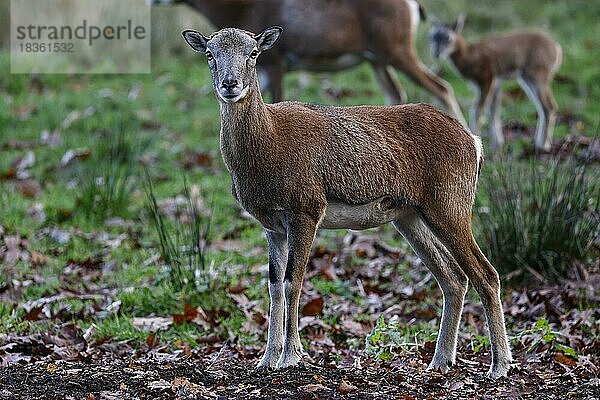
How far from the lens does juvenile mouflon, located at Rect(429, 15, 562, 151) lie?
11.7 metres

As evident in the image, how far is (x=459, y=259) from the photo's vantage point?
197 inches

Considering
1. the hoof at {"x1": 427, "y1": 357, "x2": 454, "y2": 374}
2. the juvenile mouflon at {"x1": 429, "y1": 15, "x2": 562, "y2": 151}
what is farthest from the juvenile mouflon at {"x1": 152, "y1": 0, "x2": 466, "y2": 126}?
the hoof at {"x1": 427, "y1": 357, "x2": 454, "y2": 374}

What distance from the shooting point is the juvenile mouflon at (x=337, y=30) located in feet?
35.1

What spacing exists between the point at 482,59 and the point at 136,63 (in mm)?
5703

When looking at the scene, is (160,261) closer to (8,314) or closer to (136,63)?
(8,314)

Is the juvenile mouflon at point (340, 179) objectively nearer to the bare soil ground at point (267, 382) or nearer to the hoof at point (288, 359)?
the hoof at point (288, 359)

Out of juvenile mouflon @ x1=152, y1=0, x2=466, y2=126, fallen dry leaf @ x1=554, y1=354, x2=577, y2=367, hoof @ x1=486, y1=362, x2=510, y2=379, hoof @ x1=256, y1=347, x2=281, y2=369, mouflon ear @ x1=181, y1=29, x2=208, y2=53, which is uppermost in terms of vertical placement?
juvenile mouflon @ x1=152, y1=0, x2=466, y2=126

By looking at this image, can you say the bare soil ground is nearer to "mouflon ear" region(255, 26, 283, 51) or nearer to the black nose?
the black nose

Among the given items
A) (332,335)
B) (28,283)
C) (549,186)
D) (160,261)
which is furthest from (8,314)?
(549,186)

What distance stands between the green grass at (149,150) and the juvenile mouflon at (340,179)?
1.18 meters

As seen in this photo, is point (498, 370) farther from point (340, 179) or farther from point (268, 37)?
point (268, 37)

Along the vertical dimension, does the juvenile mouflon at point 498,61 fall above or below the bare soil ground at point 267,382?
above

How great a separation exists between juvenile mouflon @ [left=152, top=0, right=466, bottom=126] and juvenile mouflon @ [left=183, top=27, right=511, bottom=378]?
5.57 m

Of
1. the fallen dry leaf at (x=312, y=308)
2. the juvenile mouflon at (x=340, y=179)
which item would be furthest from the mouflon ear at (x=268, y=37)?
the fallen dry leaf at (x=312, y=308)
